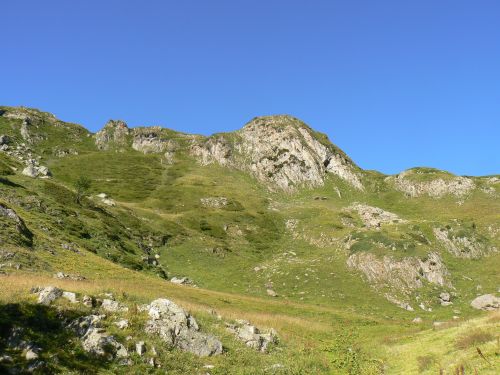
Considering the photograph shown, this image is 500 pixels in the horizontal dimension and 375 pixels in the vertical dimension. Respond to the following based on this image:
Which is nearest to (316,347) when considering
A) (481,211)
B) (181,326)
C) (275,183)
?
(181,326)

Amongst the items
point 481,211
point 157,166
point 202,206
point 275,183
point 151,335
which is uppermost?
point 157,166

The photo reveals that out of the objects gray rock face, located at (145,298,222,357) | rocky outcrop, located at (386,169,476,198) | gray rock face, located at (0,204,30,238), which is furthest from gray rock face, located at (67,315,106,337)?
rocky outcrop, located at (386,169,476,198)

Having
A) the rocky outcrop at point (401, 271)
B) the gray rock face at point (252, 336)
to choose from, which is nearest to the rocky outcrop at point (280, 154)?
the rocky outcrop at point (401, 271)

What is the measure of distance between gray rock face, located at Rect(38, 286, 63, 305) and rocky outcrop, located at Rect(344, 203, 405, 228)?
277 feet

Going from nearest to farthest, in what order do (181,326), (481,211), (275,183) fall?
(181,326), (481,211), (275,183)

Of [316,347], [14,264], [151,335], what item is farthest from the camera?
[14,264]

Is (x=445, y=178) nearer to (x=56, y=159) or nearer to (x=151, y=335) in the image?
(x=151, y=335)

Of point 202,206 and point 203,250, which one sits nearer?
point 203,250

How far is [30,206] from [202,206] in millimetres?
56644

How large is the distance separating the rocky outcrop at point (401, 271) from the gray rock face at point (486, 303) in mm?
9074

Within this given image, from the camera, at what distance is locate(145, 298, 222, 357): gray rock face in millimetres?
20969

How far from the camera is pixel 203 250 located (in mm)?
80125

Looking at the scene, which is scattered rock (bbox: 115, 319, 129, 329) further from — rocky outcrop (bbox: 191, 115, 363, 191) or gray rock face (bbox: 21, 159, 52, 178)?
rocky outcrop (bbox: 191, 115, 363, 191)

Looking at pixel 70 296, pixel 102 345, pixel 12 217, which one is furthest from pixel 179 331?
pixel 12 217
